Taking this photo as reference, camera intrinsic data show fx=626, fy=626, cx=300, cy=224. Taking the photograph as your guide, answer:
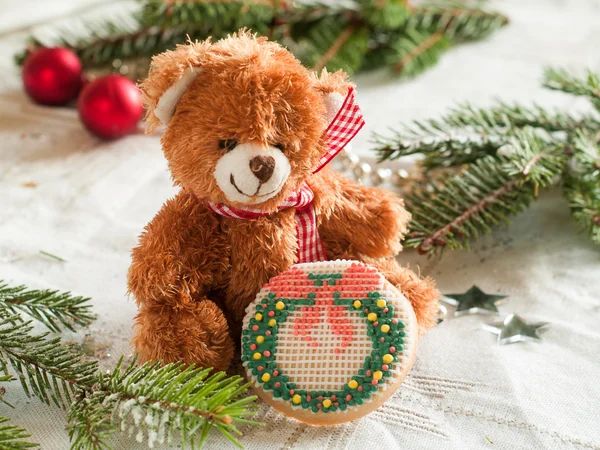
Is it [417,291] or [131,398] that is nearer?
[131,398]

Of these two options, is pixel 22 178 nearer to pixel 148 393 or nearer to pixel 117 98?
pixel 117 98

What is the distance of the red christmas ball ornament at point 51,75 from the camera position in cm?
99

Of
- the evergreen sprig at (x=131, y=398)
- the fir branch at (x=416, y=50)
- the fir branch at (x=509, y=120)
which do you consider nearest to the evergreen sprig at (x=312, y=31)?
the fir branch at (x=416, y=50)

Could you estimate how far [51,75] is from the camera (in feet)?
3.26

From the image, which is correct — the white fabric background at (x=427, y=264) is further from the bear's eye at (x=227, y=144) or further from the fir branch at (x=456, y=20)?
the bear's eye at (x=227, y=144)

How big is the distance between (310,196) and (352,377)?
0.16 metres

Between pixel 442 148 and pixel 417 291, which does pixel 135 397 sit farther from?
pixel 442 148

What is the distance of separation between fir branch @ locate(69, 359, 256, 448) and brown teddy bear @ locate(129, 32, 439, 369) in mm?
42

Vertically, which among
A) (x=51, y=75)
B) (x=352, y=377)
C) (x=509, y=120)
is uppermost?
(x=509, y=120)

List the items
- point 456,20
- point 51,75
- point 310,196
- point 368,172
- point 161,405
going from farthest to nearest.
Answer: point 456,20 < point 51,75 < point 368,172 < point 310,196 < point 161,405

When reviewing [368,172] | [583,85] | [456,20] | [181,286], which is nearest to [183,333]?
[181,286]

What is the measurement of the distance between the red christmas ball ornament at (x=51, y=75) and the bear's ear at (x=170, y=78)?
0.59 metres

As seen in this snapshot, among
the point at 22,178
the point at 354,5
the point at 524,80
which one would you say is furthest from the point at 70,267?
the point at 524,80

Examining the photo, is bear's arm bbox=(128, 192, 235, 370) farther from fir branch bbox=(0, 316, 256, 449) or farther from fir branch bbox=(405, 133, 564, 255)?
fir branch bbox=(405, 133, 564, 255)
